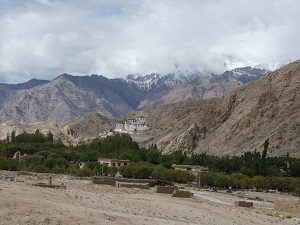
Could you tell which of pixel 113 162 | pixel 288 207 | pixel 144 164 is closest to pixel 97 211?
pixel 288 207

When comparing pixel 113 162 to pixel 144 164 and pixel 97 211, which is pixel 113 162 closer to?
pixel 144 164

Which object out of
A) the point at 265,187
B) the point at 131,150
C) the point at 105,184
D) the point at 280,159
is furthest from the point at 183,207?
the point at 280,159

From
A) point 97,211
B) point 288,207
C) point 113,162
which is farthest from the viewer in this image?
→ point 113,162

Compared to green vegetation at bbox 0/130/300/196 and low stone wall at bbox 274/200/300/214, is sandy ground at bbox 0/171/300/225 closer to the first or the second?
low stone wall at bbox 274/200/300/214

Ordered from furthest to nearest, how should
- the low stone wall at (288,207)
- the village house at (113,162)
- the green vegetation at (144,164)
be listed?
the village house at (113,162)
the green vegetation at (144,164)
the low stone wall at (288,207)

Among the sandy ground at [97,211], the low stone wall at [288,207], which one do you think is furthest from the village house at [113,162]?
the sandy ground at [97,211]

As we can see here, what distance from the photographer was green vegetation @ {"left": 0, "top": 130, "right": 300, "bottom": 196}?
9644 cm

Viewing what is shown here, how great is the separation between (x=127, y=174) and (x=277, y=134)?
91.0 meters

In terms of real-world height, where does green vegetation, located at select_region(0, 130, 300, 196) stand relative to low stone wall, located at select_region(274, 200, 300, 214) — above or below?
Result: above

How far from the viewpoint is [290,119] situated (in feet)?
597

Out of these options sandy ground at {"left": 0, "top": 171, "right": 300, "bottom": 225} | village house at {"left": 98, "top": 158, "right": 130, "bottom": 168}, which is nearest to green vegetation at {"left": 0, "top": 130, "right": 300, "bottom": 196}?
village house at {"left": 98, "top": 158, "right": 130, "bottom": 168}

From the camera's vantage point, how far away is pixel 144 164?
108 meters

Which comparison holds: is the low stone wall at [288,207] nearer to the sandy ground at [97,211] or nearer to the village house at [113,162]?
the sandy ground at [97,211]

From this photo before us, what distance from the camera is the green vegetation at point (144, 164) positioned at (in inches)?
3797
